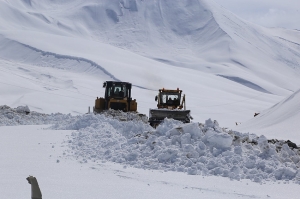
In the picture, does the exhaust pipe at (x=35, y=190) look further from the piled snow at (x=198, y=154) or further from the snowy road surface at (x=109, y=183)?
the piled snow at (x=198, y=154)

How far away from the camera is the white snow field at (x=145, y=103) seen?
7.86m

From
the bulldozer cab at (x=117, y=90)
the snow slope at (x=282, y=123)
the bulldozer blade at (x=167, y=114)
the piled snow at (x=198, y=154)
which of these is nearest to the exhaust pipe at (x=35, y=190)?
the piled snow at (x=198, y=154)

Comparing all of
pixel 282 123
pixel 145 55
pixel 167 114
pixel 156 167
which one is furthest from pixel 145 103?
pixel 145 55

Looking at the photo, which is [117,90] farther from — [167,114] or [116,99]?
[167,114]

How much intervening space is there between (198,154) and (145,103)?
169 ft

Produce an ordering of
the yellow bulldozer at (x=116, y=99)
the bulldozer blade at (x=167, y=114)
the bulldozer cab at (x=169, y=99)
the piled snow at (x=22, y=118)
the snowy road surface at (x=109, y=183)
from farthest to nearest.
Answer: the yellow bulldozer at (x=116, y=99), the bulldozer cab at (x=169, y=99), the piled snow at (x=22, y=118), the bulldozer blade at (x=167, y=114), the snowy road surface at (x=109, y=183)

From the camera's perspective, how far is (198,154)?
9.20m

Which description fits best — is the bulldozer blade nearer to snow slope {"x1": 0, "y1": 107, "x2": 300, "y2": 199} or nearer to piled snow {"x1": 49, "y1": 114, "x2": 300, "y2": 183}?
snow slope {"x1": 0, "y1": 107, "x2": 300, "y2": 199}

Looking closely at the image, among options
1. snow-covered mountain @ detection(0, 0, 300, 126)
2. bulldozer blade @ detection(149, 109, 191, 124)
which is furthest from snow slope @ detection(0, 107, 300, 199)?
snow-covered mountain @ detection(0, 0, 300, 126)

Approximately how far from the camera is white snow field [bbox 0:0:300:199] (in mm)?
7855

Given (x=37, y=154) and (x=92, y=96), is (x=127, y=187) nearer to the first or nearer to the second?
(x=37, y=154)

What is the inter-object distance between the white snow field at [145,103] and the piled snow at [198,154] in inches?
0.9

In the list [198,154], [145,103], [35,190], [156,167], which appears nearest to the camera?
[35,190]

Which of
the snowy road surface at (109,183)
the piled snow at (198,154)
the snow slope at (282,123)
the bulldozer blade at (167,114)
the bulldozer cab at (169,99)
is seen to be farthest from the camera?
the bulldozer cab at (169,99)
